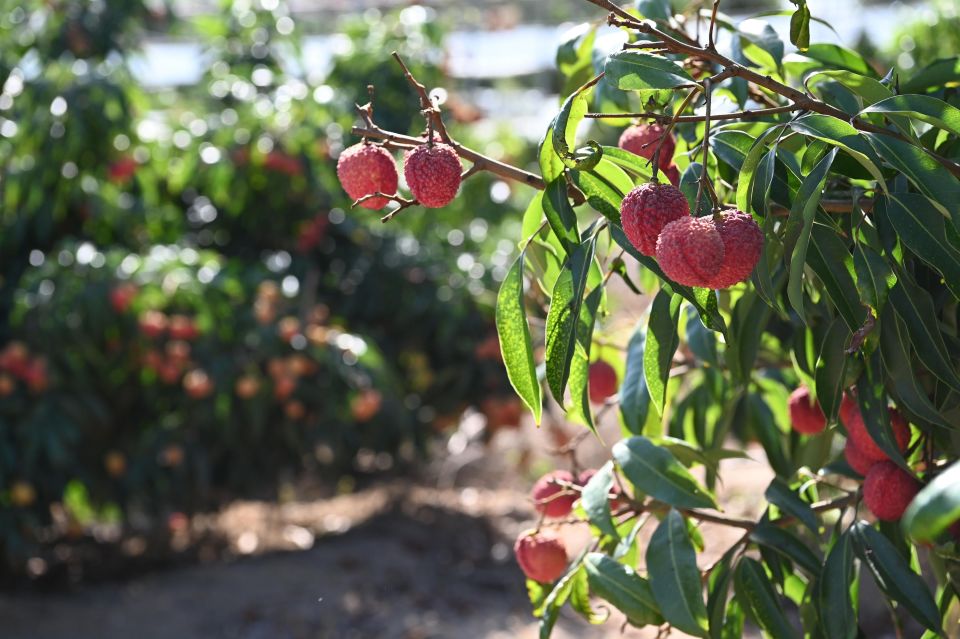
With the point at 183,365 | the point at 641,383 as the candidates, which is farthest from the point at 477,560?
the point at 641,383

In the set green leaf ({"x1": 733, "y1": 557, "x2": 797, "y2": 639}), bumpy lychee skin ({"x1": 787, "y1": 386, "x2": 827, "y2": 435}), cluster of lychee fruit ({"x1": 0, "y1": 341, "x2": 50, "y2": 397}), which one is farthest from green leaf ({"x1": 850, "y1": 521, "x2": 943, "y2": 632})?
cluster of lychee fruit ({"x1": 0, "y1": 341, "x2": 50, "y2": 397})

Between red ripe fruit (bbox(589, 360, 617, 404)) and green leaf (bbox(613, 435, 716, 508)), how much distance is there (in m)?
0.43

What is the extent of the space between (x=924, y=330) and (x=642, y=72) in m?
0.38

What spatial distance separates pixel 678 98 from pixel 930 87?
31cm

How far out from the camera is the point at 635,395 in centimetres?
148

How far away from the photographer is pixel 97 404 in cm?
311

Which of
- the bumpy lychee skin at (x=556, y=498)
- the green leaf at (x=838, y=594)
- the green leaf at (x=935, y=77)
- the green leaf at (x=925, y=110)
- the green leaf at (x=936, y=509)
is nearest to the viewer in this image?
the green leaf at (x=936, y=509)

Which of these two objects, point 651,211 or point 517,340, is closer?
point 651,211

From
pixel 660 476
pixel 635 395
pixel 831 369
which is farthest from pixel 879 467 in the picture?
pixel 635 395

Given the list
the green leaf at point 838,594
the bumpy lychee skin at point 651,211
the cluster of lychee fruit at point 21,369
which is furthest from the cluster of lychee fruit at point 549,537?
the cluster of lychee fruit at point 21,369

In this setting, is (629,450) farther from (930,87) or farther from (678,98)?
(930,87)

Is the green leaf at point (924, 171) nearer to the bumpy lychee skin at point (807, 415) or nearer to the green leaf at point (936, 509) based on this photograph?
the green leaf at point (936, 509)

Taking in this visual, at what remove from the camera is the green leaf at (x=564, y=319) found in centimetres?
106

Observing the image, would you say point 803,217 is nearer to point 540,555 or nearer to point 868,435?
point 868,435
